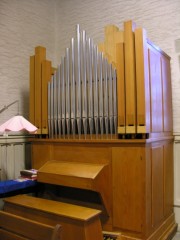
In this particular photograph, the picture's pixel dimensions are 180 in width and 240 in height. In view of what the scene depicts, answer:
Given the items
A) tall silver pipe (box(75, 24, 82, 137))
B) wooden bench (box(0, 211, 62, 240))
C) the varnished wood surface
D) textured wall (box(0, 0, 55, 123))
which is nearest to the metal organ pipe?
tall silver pipe (box(75, 24, 82, 137))

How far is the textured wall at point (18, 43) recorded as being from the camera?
11.3 ft

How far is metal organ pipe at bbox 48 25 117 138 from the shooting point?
107 inches

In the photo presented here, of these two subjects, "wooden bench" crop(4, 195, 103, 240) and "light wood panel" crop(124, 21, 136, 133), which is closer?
"wooden bench" crop(4, 195, 103, 240)

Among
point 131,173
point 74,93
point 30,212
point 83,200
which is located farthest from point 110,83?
point 30,212

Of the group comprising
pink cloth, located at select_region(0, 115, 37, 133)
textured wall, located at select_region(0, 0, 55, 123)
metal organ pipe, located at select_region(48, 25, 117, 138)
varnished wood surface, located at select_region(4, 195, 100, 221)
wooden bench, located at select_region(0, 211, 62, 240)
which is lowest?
wooden bench, located at select_region(0, 211, 62, 240)

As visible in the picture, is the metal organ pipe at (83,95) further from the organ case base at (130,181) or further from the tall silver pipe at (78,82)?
the organ case base at (130,181)

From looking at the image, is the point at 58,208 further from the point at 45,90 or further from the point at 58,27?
the point at 58,27

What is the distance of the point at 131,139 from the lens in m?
2.51

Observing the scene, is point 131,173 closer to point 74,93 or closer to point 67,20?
point 74,93

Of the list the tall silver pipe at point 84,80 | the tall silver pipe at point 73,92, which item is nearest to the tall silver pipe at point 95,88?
the tall silver pipe at point 84,80

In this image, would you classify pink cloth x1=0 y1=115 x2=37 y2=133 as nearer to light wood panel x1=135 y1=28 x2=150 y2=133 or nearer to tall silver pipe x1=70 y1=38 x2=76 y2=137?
tall silver pipe x1=70 y1=38 x2=76 y2=137

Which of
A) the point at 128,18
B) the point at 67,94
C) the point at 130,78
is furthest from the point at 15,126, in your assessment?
the point at 128,18

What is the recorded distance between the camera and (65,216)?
86.8 inches

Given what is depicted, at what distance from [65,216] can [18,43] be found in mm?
2462
